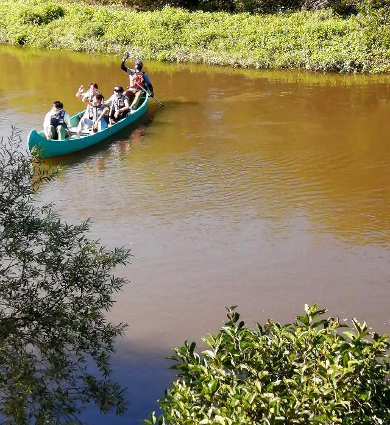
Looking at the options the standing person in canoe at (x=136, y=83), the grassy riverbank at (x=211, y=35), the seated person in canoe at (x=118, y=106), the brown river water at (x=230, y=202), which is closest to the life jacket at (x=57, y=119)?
the brown river water at (x=230, y=202)

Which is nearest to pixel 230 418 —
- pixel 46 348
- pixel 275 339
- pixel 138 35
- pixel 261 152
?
pixel 275 339

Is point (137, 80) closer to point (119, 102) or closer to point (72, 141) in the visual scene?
point (119, 102)

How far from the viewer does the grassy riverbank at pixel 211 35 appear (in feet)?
77.8

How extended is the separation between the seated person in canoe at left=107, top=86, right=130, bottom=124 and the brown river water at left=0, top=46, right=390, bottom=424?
0.47m

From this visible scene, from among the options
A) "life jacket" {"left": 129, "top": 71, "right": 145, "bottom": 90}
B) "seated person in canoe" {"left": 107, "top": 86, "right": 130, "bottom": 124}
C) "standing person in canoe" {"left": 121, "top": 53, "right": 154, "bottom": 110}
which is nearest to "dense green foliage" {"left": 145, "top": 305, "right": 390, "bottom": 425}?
"seated person in canoe" {"left": 107, "top": 86, "right": 130, "bottom": 124}

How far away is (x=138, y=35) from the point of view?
27766 millimetres

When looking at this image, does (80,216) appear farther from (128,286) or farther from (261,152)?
(261,152)

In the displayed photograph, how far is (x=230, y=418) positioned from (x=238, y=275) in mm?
5687

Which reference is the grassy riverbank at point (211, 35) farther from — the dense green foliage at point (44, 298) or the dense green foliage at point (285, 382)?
the dense green foliage at point (285, 382)

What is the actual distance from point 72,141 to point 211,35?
13.1 m

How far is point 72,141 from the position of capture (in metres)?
14.9

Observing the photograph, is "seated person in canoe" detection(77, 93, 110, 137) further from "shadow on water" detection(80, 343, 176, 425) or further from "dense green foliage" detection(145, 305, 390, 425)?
"dense green foliage" detection(145, 305, 390, 425)

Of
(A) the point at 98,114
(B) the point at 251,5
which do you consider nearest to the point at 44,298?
(A) the point at 98,114

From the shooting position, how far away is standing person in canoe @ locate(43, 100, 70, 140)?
1492 centimetres
